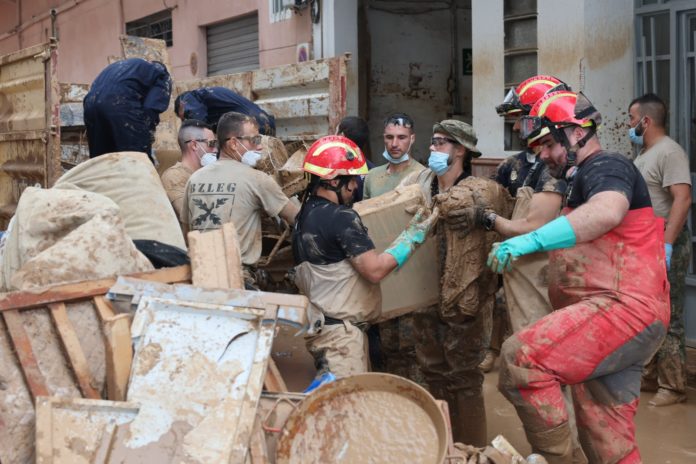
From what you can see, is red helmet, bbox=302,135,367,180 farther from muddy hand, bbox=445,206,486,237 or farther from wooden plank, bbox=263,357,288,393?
wooden plank, bbox=263,357,288,393

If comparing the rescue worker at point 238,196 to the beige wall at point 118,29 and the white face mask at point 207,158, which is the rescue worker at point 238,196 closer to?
the white face mask at point 207,158

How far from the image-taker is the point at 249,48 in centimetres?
1080

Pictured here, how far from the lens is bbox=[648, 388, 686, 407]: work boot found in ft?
17.3

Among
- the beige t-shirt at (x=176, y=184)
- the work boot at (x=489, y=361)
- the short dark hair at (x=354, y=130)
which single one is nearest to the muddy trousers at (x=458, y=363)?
the work boot at (x=489, y=361)

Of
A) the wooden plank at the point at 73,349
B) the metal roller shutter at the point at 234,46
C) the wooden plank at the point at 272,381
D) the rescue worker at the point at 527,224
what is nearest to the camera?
the wooden plank at the point at 73,349

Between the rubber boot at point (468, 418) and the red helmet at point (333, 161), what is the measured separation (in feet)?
4.87

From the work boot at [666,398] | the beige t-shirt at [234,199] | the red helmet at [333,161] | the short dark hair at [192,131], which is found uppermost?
the short dark hair at [192,131]

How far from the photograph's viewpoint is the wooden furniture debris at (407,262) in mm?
4199

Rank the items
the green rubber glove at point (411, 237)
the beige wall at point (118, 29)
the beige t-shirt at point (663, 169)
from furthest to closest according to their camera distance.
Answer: the beige wall at point (118, 29) → the beige t-shirt at point (663, 169) → the green rubber glove at point (411, 237)

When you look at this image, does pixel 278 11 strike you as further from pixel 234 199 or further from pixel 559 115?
pixel 559 115

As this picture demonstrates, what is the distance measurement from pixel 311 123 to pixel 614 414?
457 cm

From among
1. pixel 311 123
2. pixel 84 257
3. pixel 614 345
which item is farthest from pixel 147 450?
pixel 311 123

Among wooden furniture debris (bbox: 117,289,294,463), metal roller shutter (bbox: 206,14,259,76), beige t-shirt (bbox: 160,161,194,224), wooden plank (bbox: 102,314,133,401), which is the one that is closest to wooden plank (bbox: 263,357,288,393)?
wooden furniture debris (bbox: 117,289,294,463)

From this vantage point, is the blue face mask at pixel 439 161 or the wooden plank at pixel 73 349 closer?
the wooden plank at pixel 73 349
